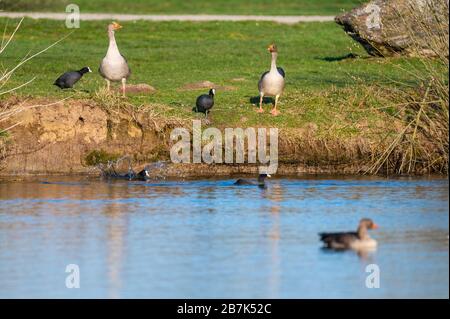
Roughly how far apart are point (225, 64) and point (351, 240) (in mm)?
14891

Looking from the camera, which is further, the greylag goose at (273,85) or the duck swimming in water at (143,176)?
the greylag goose at (273,85)

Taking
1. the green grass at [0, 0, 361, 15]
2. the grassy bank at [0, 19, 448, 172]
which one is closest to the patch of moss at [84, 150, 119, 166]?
the grassy bank at [0, 19, 448, 172]

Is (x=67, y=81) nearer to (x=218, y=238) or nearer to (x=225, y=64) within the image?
(x=225, y=64)

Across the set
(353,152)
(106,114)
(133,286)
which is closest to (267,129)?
(353,152)

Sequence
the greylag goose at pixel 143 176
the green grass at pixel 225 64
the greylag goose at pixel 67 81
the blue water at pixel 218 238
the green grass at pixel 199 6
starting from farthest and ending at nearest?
1. the green grass at pixel 199 6
2. the greylag goose at pixel 67 81
3. the green grass at pixel 225 64
4. the greylag goose at pixel 143 176
5. the blue water at pixel 218 238

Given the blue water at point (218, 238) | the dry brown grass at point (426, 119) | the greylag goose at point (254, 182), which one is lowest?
the blue water at point (218, 238)

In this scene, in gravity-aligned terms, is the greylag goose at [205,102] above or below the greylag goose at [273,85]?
below

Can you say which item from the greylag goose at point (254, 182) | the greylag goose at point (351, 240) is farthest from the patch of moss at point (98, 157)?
the greylag goose at point (351, 240)

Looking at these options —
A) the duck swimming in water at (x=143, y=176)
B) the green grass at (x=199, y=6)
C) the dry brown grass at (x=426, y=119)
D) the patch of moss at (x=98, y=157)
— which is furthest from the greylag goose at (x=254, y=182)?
the green grass at (x=199, y=6)

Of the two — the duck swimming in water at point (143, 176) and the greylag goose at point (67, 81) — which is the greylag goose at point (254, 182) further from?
the greylag goose at point (67, 81)

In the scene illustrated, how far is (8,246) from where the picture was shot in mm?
15133

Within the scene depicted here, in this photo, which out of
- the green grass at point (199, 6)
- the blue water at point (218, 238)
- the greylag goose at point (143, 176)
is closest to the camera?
the blue water at point (218, 238)

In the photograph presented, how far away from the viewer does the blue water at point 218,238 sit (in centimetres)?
1305

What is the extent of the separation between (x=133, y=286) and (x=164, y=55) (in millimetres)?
18375
